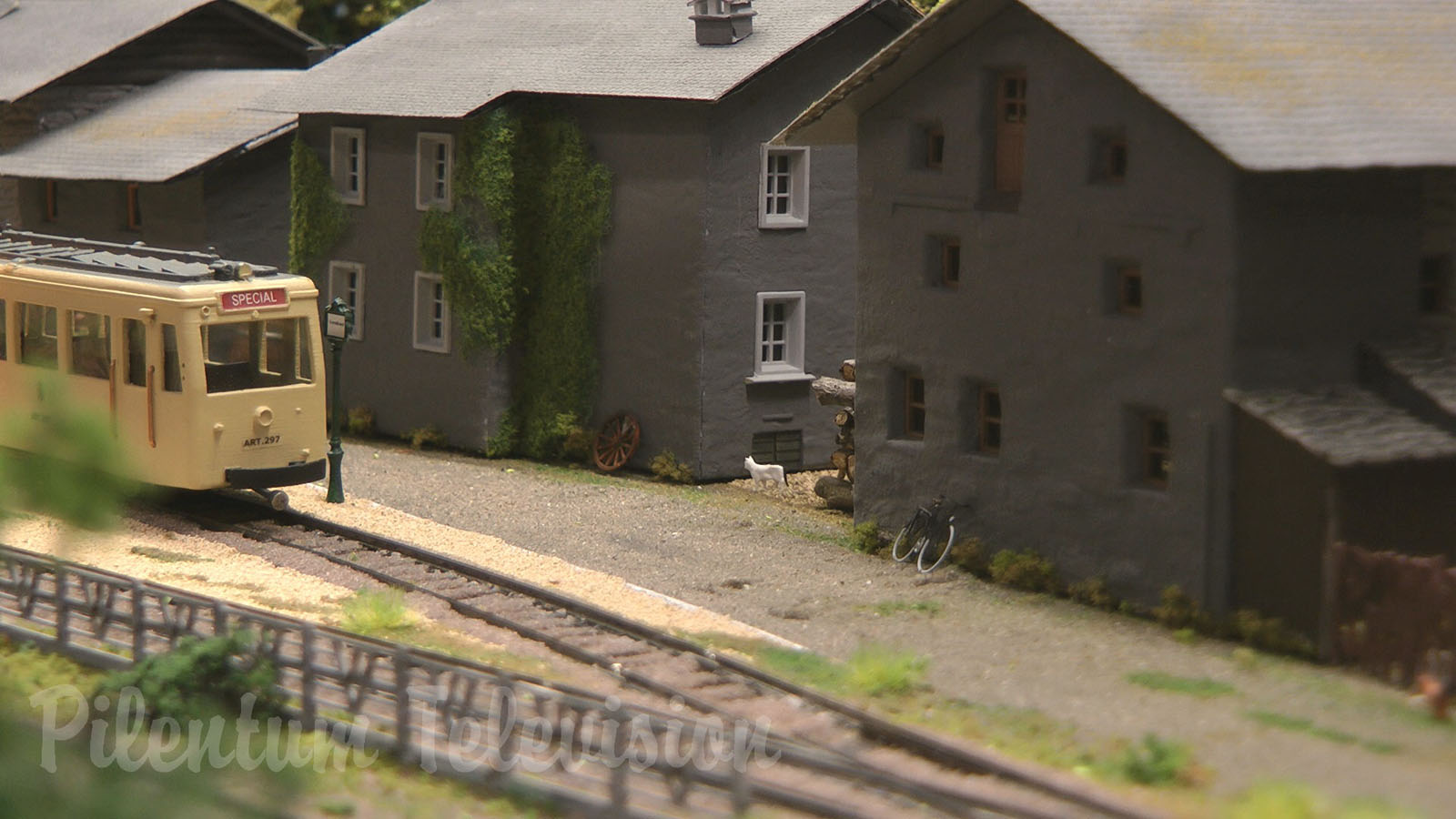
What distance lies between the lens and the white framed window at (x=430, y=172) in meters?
30.9

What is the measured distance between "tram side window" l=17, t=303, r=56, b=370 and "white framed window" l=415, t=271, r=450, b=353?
27.7ft

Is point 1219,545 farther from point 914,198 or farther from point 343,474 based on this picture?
point 343,474

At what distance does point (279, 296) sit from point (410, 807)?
11.2 metres

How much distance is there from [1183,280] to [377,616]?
→ 9172 mm

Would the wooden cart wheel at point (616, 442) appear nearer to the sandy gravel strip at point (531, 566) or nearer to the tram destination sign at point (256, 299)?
the sandy gravel strip at point (531, 566)

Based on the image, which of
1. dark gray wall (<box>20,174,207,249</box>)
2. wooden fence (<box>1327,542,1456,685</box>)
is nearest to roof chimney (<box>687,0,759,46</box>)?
dark gray wall (<box>20,174,207,249</box>)

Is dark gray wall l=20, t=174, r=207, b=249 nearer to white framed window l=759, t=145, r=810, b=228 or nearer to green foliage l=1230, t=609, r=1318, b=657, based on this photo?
white framed window l=759, t=145, r=810, b=228

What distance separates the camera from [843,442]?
26.7m

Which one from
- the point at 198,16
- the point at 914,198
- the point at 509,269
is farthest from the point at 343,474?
the point at 198,16

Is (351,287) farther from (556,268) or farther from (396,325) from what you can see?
(556,268)

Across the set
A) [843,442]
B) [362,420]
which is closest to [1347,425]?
[843,442]

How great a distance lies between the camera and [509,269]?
30125mm

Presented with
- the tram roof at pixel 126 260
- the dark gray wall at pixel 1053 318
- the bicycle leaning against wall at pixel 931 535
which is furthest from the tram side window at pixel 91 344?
the bicycle leaning against wall at pixel 931 535

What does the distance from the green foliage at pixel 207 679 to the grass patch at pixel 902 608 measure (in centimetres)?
718
